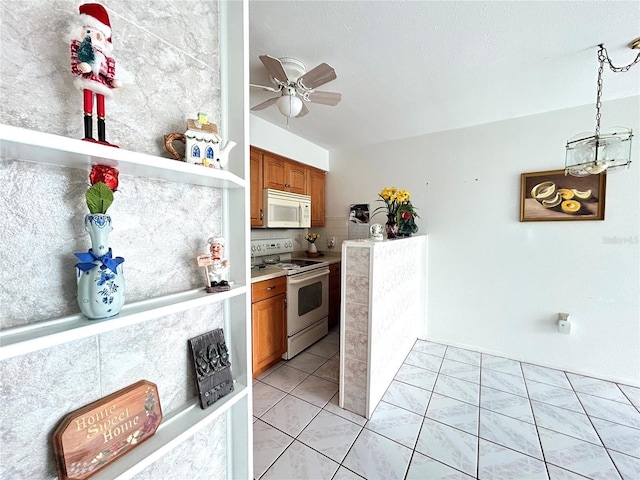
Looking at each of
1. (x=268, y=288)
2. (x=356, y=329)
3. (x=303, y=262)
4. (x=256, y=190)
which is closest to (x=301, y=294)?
(x=268, y=288)

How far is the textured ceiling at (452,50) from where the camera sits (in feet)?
4.02

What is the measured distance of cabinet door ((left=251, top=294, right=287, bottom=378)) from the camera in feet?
6.92

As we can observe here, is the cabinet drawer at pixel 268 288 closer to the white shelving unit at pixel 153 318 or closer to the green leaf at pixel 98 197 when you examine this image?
the white shelving unit at pixel 153 318

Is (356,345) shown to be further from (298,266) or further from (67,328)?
(67,328)

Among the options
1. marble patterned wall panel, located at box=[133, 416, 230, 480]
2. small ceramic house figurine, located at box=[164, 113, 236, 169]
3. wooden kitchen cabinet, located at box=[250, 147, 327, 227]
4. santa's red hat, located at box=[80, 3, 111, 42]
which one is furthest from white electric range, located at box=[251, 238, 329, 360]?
santa's red hat, located at box=[80, 3, 111, 42]

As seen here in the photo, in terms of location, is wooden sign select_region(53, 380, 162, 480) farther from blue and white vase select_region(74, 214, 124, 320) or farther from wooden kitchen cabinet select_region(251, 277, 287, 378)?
wooden kitchen cabinet select_region(251, 277, 287, 378)

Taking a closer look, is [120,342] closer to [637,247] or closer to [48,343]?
[48,343]

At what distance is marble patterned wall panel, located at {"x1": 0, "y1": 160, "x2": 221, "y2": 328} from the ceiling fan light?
112cm

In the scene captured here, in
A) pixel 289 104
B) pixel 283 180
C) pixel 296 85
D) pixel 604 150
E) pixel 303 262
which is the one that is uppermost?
pixel 296 85

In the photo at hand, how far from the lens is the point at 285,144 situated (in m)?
2.80

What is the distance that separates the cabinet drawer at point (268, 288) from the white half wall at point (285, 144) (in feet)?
4.34

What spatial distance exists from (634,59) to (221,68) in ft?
7.91

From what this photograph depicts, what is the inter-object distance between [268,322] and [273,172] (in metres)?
1.52

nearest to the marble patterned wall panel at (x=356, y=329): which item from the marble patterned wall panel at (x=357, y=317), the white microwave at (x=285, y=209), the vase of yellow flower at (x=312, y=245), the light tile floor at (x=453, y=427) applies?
the marble patterned wall panel at (x=357, y=317)
